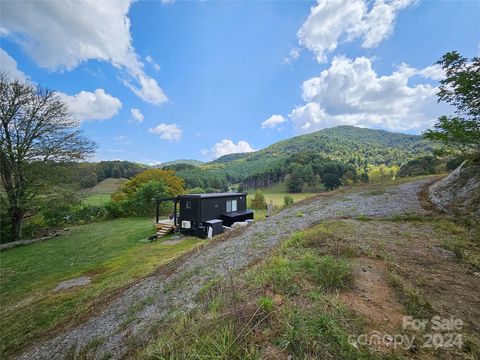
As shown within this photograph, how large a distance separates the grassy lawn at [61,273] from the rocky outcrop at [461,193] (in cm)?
1303

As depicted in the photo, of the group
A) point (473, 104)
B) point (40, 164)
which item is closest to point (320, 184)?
point (473, 104)

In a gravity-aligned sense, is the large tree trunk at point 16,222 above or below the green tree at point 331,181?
below

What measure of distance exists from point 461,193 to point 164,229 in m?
19.9

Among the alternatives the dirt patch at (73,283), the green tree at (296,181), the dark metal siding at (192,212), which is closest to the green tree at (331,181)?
the green tree at (296,181)

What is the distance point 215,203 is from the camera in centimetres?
1942

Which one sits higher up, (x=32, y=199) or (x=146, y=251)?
(x=32, y=199)

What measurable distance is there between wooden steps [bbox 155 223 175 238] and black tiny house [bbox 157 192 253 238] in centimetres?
57

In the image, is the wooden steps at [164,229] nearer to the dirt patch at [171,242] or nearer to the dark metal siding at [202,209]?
the dark metal siding at [202,209]

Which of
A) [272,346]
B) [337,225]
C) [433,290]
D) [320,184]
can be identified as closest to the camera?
[272,346]

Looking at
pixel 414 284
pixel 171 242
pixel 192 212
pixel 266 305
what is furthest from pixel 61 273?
pixel 414 284

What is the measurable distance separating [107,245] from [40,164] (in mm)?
9300

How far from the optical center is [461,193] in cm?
872

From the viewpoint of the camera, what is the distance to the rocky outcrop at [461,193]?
7.69 metres

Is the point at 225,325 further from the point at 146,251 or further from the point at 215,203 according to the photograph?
the point at 215,203
